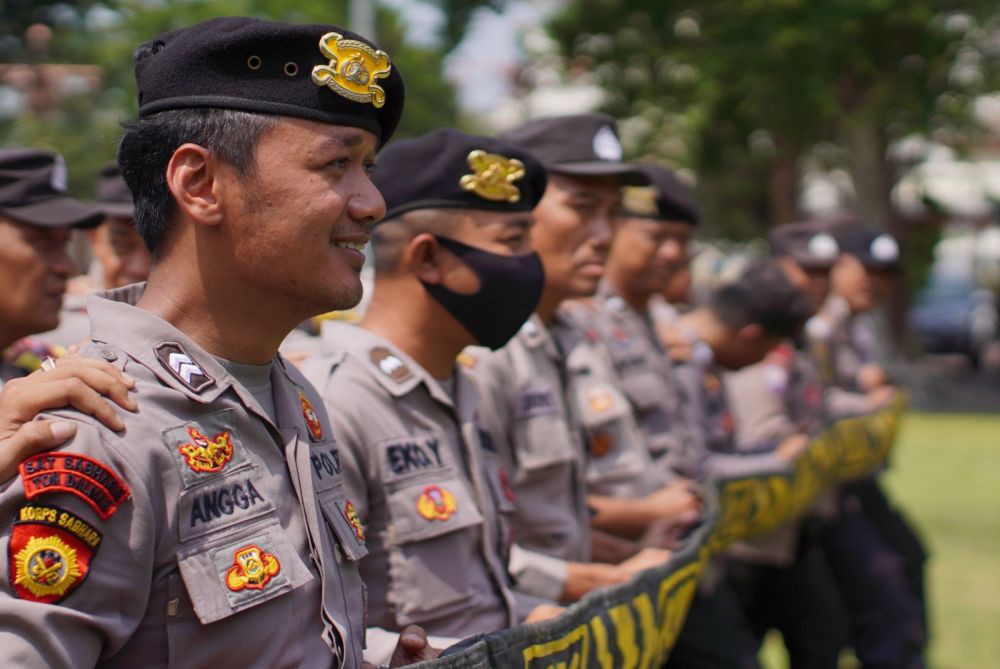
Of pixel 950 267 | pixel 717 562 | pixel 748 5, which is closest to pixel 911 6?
pixel 748 5

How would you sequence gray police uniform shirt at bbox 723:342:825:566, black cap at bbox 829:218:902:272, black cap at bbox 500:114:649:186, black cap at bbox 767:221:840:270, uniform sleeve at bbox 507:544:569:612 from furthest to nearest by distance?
1. black cap at bbox 829:218:902:272
2. black cap at bbox 767:221:840:270
3. gray police uniform shirt at bbox 723:342:825:566
4. black cap at bbox 500:114:649:186
5. uniform sleeve at bbox 507:544:569:612

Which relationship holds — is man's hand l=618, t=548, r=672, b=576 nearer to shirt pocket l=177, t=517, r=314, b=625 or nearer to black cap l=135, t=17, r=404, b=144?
shirt pocket l=177, t=517, r=314, b=625

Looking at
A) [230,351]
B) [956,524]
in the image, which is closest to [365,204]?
→ [230,351]

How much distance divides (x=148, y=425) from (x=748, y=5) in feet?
58.2

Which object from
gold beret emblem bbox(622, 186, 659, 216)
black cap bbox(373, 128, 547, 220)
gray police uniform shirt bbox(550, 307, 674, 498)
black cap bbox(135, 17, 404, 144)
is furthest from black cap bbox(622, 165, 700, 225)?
black cap bbox(135, 17, 404, 144)

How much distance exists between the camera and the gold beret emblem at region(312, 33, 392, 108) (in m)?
2.28

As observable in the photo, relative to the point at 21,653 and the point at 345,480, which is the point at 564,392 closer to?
the point at 345,480

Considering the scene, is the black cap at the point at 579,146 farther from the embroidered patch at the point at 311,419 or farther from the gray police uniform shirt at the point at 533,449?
the embroidered patch at the point at 311,419

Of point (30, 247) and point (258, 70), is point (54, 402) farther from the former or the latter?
point (30, 247)

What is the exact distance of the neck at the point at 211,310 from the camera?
7.48 feet

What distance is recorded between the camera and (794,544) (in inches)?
268

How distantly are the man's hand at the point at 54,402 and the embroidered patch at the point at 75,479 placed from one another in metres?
0.02

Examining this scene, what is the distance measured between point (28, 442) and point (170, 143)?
562 mm

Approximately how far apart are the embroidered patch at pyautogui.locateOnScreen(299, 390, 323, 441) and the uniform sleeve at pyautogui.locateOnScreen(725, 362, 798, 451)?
453 centimetres
